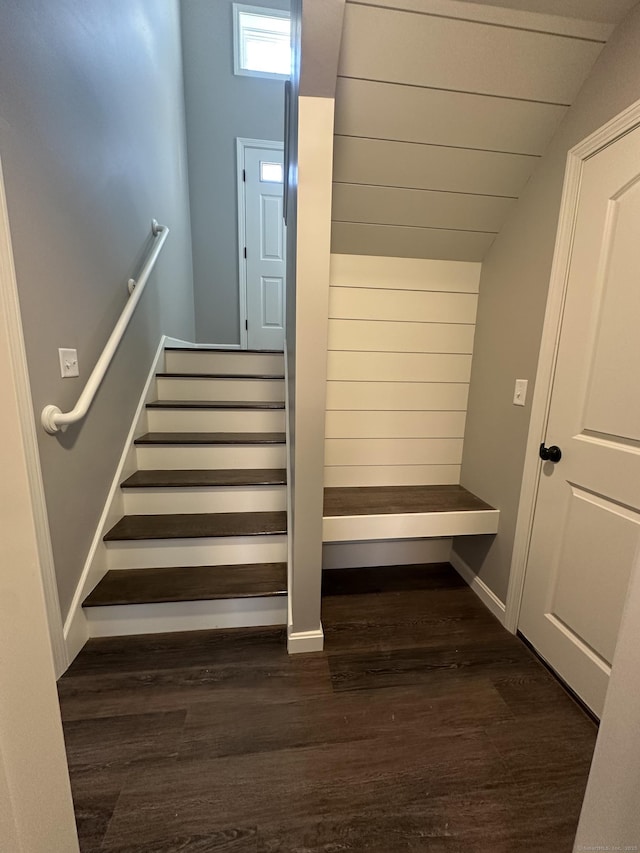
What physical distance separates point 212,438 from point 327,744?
1.50m

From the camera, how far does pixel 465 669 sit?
4.91 feet

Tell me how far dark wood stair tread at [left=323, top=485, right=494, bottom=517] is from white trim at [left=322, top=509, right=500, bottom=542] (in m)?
0.03

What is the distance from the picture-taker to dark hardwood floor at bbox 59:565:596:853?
98cm

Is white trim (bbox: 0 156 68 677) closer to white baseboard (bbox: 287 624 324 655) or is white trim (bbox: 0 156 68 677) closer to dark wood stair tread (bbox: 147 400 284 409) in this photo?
white baseboard (bbox: 287 624 324 655)

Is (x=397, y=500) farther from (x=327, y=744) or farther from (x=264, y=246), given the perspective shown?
(x=264, y=246)

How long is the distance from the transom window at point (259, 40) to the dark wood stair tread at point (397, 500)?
3.60m

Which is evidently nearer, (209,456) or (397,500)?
(397,500)

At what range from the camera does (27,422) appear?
1194 millimetres

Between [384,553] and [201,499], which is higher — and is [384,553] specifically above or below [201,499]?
below

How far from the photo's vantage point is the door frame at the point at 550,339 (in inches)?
48.5

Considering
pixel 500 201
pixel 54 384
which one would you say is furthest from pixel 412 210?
pixel 54 384

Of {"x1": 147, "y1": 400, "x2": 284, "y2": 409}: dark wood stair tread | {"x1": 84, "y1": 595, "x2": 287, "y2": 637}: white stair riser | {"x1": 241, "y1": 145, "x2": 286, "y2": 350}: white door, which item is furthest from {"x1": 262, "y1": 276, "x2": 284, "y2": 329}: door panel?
{"x1": 84, "y1": 595, "x2": 287, "y2": 637}: white stair riser

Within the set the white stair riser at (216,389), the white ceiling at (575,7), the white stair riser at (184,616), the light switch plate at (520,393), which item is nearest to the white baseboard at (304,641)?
the white stair riser at (184,616)

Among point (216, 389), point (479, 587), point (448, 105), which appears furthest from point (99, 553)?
point (448, 105)
